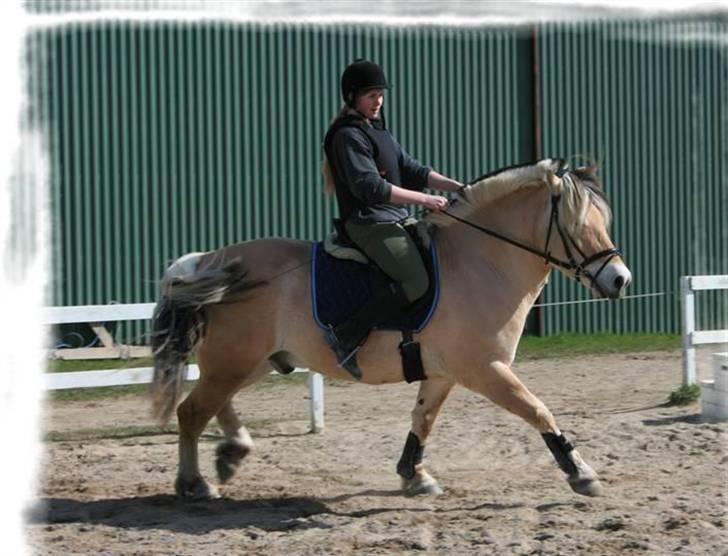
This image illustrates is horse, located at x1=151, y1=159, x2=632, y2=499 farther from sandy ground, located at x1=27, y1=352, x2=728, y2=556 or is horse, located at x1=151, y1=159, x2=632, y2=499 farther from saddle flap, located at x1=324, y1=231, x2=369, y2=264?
sandy ground, located at x1=27, y1=352, x2=728, y2=556

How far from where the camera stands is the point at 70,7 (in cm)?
1131

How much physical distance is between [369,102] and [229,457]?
8.06 ft

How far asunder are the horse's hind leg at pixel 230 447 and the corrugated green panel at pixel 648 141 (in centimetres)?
915

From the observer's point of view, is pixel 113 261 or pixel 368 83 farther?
pixel 113 261

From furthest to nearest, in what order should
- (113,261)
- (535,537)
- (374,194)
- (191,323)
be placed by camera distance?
(113,261)
(191,323)
(374,194)
(535,537)

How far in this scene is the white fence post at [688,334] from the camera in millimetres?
10633

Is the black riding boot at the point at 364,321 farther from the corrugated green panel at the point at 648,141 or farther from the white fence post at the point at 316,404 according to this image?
the corrugated green panel at the point at 648,141

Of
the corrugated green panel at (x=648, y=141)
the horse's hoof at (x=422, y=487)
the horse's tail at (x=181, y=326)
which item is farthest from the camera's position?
the corrugated green panel at (x=648, y=141)

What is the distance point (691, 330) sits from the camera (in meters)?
10.8

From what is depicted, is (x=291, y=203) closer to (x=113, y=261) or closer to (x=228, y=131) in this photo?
(x=228, y=131)

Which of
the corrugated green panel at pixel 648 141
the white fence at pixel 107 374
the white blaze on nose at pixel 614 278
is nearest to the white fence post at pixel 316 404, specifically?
the white fence at pixel 107 374

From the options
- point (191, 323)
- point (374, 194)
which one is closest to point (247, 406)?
point (191, 323)

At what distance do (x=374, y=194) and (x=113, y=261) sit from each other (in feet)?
27.2

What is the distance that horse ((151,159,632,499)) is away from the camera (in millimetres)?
6664
